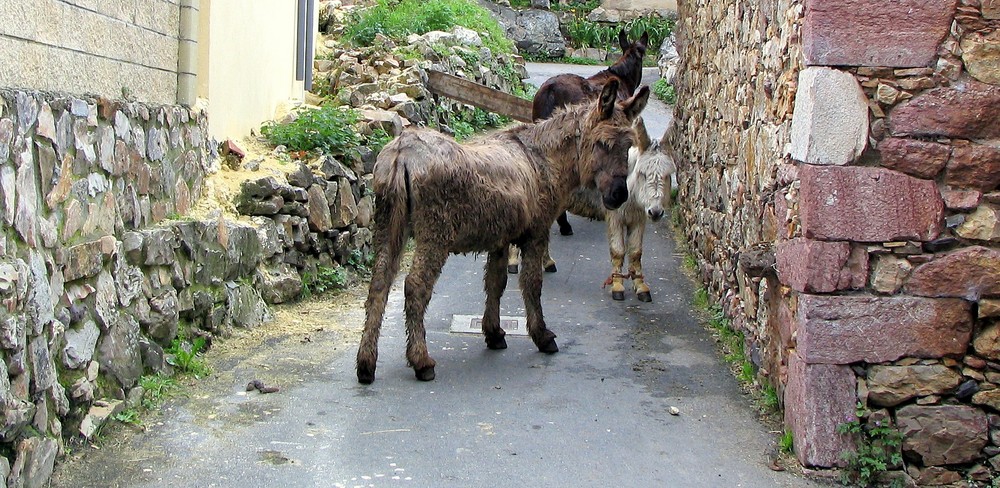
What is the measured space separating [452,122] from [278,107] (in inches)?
179

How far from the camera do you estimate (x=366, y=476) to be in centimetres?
Answer: 489

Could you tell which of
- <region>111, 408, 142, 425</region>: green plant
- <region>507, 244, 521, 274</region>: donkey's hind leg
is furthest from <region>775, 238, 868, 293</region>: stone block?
<region>507, 244, 521, 274</region>: donkey's hind leg

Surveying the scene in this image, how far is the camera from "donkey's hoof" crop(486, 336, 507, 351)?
747 centimetres

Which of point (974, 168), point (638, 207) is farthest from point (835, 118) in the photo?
point (638, 207)

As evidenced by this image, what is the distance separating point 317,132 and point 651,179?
10.5 feet

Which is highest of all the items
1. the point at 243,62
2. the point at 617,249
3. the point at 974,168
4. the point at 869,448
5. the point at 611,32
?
the point at 611,32

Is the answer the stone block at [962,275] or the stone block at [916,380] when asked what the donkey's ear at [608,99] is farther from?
the stone block at [916,380]

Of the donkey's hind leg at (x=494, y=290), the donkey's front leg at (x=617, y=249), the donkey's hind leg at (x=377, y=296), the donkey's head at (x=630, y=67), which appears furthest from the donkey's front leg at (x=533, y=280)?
the donkey's head at (x=630, y=67)

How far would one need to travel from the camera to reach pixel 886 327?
493cm

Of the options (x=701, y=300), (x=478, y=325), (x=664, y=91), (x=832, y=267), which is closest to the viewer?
(x=832, y=267)

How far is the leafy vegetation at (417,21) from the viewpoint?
593 inches

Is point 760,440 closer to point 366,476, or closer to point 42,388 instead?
point 366,476

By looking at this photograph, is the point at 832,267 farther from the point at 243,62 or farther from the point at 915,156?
the point at 243,62

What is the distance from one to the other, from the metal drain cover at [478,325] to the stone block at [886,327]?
3.27 m
